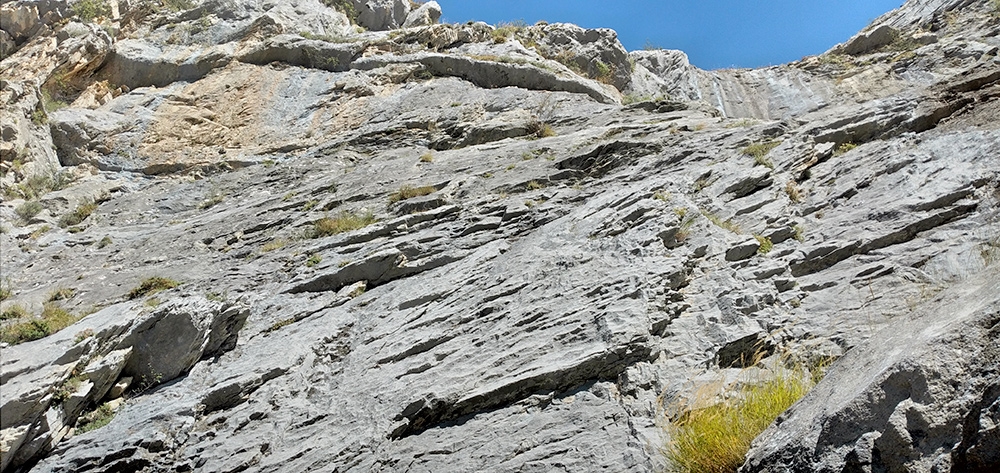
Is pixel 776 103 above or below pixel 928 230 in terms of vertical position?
above

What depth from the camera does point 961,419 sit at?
3207 millimetres

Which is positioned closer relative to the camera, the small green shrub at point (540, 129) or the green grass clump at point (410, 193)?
the green grass clump at point (410, 193)

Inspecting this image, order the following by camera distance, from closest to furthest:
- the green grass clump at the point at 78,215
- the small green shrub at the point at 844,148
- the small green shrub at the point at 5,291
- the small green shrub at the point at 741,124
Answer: the small green shrub at the point at 5,291 < the small green shrub at the point at 844,148 < the green grass clump at the point at 78,215 < the small green shrub at the point at 741,124

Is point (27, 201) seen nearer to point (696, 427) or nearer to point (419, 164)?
point (419, 164)

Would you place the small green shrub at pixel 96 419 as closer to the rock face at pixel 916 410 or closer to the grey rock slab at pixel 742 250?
the rock face at pixel 916 410

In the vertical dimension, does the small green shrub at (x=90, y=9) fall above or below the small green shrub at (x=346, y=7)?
below

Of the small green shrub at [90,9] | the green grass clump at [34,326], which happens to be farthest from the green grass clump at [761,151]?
the small green shrub at [90,9]

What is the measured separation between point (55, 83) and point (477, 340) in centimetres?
1584

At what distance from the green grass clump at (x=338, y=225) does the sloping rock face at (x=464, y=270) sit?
0.06 m

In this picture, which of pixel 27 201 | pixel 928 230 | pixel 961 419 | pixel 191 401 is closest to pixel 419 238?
pixel 191 401

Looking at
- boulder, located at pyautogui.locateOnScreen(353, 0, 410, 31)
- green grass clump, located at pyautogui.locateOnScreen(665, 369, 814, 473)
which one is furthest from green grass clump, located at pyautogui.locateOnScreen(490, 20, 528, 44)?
green grass clump, located at pyautogui.locateOnScreen(665, 369, 814, 473)

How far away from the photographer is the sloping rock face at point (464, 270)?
545 cm

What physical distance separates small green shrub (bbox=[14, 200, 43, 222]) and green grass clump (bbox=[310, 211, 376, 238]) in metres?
5.68

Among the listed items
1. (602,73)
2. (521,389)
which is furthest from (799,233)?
(602,73)
